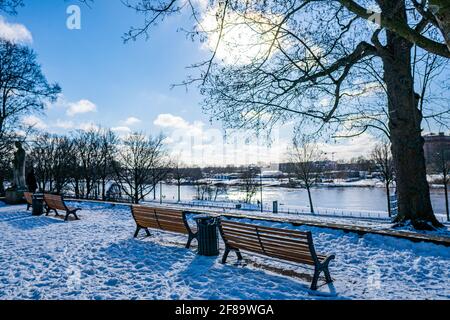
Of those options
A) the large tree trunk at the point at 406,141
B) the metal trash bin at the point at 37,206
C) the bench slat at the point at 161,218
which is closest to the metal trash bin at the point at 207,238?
the bench slat at the point at 161,218

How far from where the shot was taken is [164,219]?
23.0 feet

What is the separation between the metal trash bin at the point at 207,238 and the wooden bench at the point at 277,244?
0.51m

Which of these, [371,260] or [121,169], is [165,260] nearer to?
[371,260]

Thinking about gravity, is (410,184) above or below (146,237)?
above

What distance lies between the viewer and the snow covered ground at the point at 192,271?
161 inches

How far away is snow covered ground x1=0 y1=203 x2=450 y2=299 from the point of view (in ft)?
13.4

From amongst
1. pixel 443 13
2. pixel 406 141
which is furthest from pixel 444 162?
pixel 443 13

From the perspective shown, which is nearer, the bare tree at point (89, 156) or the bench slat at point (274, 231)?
the bench slat at point (274, 231)

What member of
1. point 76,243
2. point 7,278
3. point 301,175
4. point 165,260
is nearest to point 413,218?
point 165,260

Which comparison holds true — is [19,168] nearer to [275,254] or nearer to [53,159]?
[275,254]

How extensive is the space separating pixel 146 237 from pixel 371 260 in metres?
5.01

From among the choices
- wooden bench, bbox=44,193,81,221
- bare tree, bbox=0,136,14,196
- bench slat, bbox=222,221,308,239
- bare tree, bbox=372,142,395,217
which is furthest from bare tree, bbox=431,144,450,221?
bare tree, bbox=0,136,14,196

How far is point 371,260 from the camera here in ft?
17.8

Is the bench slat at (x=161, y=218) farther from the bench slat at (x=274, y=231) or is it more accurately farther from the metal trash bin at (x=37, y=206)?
the metal trash bin at (x=37, y=206)
